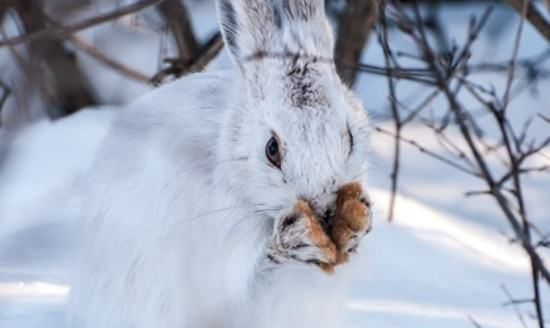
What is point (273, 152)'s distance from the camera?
2807 millimetres

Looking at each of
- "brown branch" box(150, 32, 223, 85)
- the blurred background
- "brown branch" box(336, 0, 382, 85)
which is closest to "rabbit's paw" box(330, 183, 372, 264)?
the blurred background

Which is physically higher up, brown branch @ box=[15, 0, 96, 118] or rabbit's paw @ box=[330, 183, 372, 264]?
rabbit's paw @ box=[330, 183, 372, 264]

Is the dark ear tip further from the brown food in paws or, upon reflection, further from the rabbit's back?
the brown food in paws

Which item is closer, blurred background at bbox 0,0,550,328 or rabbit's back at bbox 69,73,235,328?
rabbit's back at bbox 69,73,235,328

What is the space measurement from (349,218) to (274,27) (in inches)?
23.1

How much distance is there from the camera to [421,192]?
5.19 metres

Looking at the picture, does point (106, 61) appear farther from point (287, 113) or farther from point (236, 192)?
point (287, 113)

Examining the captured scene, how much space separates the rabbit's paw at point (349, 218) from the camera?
8.92 ft

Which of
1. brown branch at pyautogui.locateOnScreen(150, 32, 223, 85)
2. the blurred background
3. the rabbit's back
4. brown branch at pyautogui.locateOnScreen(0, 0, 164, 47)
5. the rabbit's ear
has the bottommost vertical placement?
the blurred background

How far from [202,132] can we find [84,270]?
520mm

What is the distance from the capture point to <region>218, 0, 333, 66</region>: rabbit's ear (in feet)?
9.89

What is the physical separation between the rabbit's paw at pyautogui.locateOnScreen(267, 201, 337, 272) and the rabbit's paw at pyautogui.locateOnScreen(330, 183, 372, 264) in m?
0.03

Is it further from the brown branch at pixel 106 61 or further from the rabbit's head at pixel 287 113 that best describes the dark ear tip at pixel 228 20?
the brown branch at pixel 106 61

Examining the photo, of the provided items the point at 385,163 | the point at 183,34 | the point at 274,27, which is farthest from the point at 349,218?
the point at 385,163
